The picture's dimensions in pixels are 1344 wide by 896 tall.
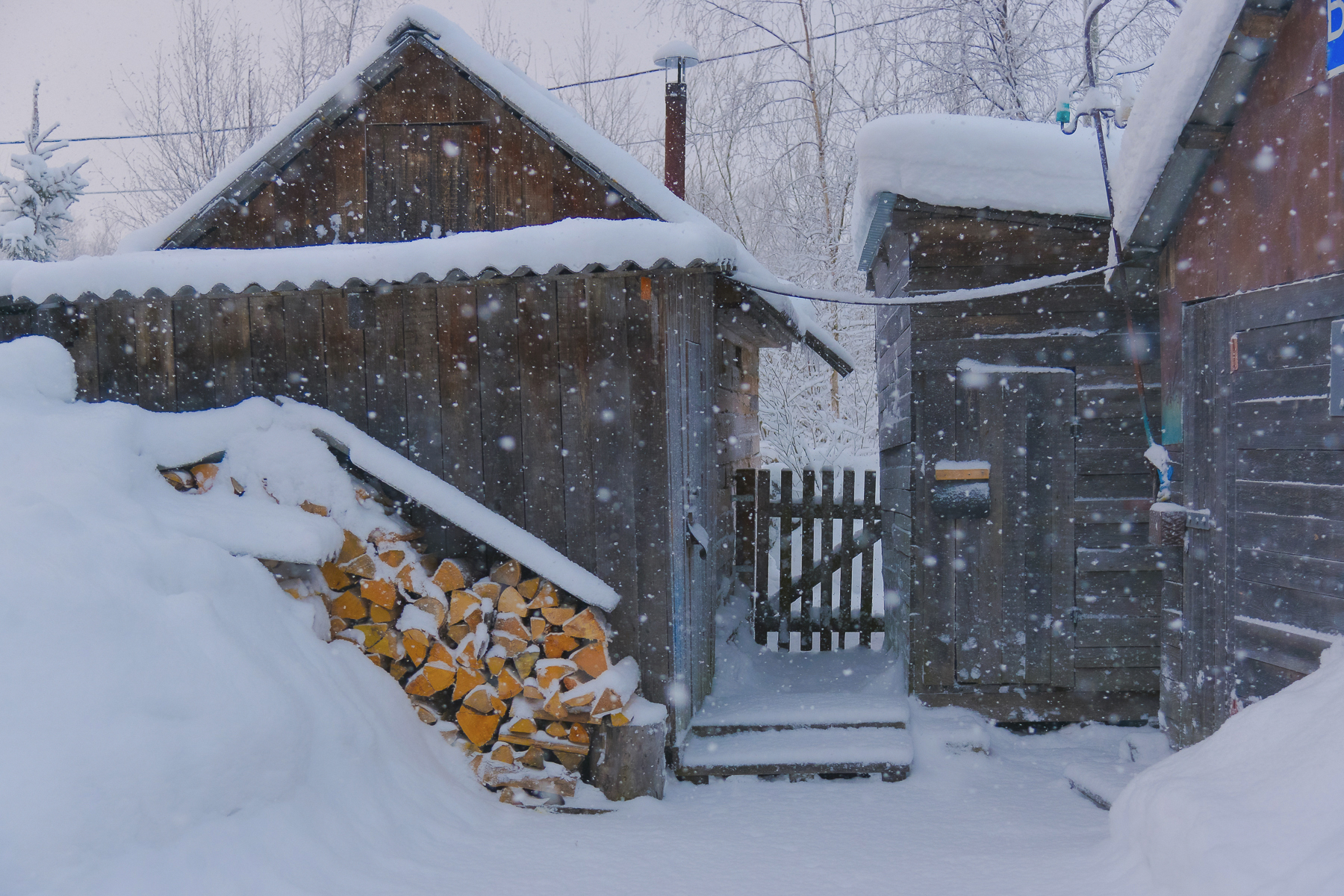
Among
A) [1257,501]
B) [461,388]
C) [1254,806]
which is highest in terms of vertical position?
[461,388]

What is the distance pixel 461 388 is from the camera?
5215 mm

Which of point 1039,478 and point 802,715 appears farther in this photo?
point 1039,478

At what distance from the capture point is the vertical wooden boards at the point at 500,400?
5160mm

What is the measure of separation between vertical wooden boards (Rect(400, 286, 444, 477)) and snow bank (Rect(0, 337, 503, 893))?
2.60ft

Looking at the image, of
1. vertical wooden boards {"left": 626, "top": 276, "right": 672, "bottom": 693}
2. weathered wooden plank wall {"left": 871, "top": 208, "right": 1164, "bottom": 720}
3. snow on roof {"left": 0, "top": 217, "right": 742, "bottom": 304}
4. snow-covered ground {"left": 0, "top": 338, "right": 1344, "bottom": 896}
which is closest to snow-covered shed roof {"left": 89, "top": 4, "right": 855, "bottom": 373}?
snow on roof {"left": 0, "top": 217, "right": 742, "bottom": 304}

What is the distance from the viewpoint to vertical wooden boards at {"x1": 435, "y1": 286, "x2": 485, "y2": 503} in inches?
204

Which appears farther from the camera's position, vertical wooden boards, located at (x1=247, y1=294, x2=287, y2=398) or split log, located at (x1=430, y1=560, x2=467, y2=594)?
vertical wooden boards, located at (x1=247, y1=294, x2=287, y2=398)

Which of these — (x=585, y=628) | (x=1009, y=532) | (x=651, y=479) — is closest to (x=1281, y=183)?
(x=1009, y=532)

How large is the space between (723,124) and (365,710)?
610 inches

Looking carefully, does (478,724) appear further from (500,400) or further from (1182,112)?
(1182,112)

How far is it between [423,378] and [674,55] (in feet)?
19.0

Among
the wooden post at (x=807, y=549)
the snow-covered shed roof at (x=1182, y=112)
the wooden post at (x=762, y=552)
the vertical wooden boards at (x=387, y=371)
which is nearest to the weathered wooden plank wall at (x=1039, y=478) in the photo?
the snow-covered shed roof at (x=1182, y=112)

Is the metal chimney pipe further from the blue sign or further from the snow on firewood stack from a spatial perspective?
the blue sign

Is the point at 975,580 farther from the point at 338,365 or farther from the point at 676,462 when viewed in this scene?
the point at 338,365
